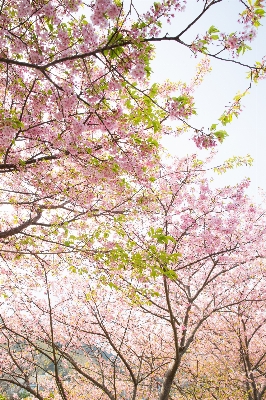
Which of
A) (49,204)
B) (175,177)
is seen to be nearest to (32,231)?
(49,204)

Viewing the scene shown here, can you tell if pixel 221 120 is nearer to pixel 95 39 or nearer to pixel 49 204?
pixel 95 39

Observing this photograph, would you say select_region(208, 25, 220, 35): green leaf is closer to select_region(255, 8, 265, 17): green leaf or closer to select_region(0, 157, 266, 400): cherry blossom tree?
select_region(255, 8, 265, 17): green leaf

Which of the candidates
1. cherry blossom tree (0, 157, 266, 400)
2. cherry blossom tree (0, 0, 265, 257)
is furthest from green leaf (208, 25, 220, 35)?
cherry blossom tree (0, 157, 266, 400)

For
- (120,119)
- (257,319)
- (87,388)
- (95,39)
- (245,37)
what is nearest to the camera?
(245,37)

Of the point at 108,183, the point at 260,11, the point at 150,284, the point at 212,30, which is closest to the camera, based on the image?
the point at 260,11

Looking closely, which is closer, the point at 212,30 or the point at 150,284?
the point at 212,30

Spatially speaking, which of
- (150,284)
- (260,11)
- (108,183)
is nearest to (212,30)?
(260,11)

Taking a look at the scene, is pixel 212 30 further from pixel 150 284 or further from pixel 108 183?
pixel 150 284

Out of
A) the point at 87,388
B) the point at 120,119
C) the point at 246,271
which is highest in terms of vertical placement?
the point at 246,271

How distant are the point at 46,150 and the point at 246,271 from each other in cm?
921

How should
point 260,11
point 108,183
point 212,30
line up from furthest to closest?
1. point 108,183
2. point 212,30
3. point 260,11

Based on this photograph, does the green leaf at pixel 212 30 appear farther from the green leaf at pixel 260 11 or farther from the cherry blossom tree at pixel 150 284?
the cherry blossom tree at pixel 150 284

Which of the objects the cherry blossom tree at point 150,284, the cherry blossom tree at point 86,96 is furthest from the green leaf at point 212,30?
the cherry blossom tree at point 150,284

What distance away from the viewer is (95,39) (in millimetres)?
3535
